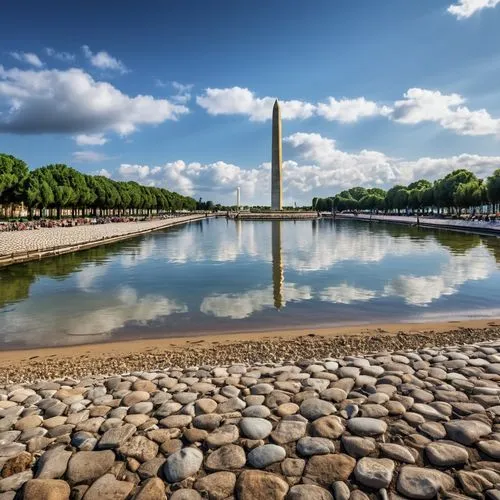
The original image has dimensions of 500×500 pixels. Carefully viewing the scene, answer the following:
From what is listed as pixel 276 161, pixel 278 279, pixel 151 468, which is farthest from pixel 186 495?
pixel 276 161

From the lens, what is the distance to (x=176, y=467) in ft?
11.5

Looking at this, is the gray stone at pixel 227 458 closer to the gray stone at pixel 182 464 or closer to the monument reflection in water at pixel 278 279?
the gray stone at pixel 182 464

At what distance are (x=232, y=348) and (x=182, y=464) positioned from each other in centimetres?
428

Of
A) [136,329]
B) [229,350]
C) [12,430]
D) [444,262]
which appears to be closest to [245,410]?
[12,430]

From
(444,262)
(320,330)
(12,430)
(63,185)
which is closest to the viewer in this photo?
(12,430)

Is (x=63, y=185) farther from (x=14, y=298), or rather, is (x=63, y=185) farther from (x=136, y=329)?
(x=136, y=329)

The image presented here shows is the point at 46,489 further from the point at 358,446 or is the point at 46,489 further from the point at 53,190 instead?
the point at 53,190

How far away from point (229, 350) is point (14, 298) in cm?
899

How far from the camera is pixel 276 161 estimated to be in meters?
92.8

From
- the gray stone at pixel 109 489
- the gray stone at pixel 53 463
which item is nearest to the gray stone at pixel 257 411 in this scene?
the gray stone at pixel 109 489

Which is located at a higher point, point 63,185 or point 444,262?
point 63,185

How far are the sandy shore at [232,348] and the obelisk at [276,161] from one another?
279 feet

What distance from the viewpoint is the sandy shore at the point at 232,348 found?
22.9ft

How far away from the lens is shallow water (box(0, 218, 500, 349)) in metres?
10.2
